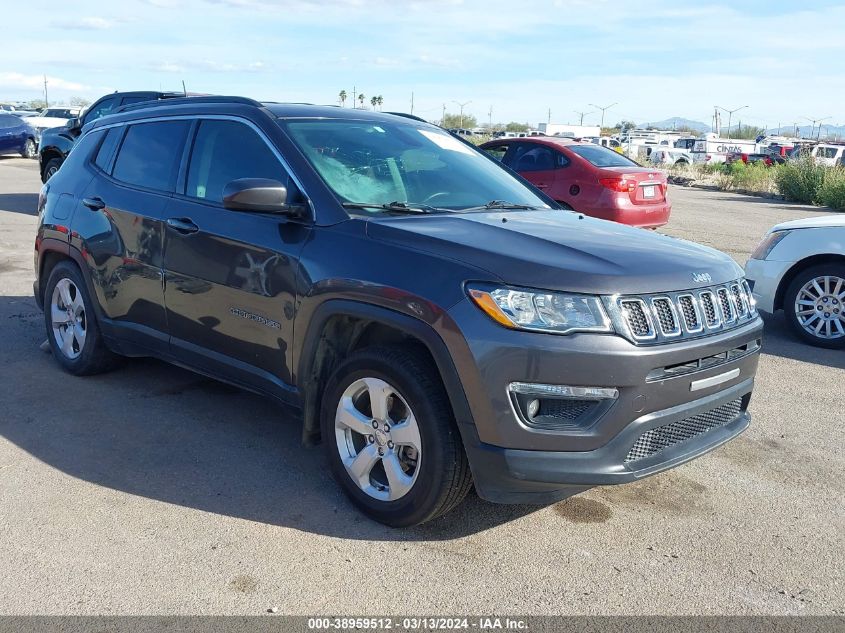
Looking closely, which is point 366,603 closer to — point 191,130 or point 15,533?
point 15,533

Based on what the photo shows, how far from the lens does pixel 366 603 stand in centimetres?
312

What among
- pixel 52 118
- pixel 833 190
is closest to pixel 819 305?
pixel 833 190

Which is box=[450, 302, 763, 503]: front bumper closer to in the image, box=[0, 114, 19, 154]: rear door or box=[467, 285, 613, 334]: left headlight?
box=[467, 285, 613, 334]: left headlight

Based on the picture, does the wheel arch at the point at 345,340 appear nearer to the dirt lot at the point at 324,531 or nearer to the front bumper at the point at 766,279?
the dirt lot at the point at 324,531

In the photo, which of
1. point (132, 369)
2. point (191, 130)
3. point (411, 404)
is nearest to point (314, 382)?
point (411, 404)

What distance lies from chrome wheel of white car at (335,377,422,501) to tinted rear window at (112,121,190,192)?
193 centimetres

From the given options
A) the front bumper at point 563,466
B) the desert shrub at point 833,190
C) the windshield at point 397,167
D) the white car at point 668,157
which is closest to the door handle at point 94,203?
the windshield at point 397,167

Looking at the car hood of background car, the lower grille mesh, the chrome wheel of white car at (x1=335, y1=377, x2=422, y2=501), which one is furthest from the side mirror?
the lower grille mesh

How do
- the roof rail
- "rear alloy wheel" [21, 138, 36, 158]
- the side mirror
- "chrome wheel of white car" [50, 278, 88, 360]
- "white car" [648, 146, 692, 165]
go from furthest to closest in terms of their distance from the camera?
"white car" [648, 146, 692, 165], "rear alloy wheel" [21, 138, 36, 158], "chrome wheel of white car" [50, 278, 88, 360], the roof rail, the side mirror

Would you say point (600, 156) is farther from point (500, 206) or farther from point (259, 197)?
point (259, 197)

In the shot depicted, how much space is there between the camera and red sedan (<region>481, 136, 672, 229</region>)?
10.8 meters

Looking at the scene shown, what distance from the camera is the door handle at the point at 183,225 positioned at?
14.7 ft

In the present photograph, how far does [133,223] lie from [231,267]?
1.07 m

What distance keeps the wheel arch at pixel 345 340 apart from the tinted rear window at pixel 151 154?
1.59 meters
